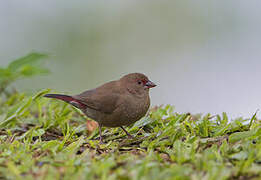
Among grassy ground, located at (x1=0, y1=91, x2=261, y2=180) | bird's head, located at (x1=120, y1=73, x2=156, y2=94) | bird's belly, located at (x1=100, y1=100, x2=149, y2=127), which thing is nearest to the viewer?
grassy ground, located at (x1=0, y1=91, x2=261, y2=180)

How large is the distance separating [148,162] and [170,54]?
395 inches

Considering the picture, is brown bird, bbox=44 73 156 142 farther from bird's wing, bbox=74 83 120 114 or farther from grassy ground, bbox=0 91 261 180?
grassy ground, bbox=0 91 261 180

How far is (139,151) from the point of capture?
3146mm

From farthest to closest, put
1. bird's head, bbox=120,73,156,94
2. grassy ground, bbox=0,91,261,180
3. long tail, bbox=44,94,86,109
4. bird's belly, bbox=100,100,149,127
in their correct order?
bird's head, bbox=120,73,156,94 → long tail, bbox=44,94,86,109 → bird's belly, bbox=100,100,149,127 → grassy ground, bbox=0,91,261,180

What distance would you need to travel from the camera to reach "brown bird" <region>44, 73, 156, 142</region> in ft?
13.9

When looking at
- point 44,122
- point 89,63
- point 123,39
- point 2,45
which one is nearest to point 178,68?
point 123,39

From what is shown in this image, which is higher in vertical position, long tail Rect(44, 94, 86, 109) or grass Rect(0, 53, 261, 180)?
long tail Rect(44, 94, 86, 109)

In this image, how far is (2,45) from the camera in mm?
12742

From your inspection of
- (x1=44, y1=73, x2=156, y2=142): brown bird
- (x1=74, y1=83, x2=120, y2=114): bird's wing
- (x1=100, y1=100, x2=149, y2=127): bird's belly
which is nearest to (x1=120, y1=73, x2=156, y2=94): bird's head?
(x1=44, y1=73, x2=156, y2=142): brown bird

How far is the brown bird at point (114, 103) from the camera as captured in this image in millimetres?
4238

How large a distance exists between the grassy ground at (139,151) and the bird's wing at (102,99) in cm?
28

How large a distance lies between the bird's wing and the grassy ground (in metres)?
0.28

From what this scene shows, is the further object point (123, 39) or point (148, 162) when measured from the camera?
point (123, 39)

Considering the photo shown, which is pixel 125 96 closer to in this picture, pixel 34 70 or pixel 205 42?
pixel 34 70
